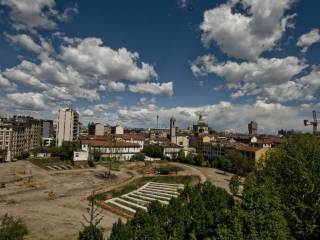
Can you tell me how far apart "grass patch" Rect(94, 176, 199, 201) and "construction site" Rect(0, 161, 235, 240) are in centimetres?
27

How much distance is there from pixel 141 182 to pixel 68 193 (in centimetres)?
1898

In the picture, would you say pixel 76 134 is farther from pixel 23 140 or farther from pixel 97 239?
pixel 97 239

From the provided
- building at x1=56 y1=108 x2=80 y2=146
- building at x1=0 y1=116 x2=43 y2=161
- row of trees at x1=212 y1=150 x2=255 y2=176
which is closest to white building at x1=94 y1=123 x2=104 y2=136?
building at x1=0 y1=116 x2=43 y2=161

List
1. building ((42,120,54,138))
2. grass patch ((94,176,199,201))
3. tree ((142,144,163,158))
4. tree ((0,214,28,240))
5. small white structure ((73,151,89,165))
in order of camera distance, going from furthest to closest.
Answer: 1. building ((42,120,54,138))
2. tree ((142,144,163,158))
3. small white structure ((73,151,89,165))
4. grass patch ((94,176,199,201))
5. tree ((0,214,28,240))

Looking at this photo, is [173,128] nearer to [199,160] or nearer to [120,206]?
[199,160]

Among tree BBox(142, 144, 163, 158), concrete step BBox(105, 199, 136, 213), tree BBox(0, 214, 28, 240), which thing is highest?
tree BBox(142, 144, 163, 158)

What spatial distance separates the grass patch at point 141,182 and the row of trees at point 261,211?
69.4 ft

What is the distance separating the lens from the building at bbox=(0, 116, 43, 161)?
362 ft

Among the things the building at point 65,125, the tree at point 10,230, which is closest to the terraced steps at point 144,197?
the tree at point 10,230

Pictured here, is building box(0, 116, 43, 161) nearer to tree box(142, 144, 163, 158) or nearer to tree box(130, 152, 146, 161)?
tree box(130, 152, 146, 161)

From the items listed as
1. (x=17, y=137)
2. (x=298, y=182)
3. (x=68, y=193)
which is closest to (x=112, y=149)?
(x=17, y=137)

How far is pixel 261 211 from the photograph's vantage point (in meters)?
21.7

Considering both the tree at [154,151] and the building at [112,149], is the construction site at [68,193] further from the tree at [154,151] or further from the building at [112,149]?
the tree at [154,151]

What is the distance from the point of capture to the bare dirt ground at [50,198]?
36.8 metres
